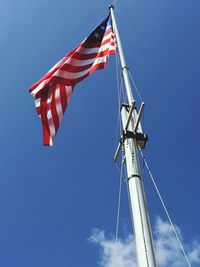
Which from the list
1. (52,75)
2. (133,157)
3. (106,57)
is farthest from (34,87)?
(133,157)

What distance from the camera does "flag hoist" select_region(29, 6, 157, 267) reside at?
8.16m

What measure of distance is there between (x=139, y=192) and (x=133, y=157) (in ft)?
3.95

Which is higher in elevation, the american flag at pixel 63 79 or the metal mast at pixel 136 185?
the american flag at pixel 63 79

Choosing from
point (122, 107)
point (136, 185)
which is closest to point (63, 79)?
point (122, 107)

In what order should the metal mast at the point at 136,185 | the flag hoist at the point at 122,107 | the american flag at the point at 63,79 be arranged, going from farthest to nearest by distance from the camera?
the american flag at the point at 63,79 < the flag hoist at the point at 122,107 < the metal mast at the point at 136,185

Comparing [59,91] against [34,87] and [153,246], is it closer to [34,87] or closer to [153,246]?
[34,87]

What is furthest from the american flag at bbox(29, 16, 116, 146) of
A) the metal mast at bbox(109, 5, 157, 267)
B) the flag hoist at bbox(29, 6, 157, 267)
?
the metal mast at bbox(109, 5, 157, 267)

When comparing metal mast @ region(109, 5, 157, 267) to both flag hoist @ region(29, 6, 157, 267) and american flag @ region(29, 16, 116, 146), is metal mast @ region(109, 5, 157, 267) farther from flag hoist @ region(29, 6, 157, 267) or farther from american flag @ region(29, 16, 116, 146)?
american flag @ region(29, 16, 116, 146)

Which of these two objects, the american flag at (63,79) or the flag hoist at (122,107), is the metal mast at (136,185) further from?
the american flag at (63,79)

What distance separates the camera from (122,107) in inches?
462

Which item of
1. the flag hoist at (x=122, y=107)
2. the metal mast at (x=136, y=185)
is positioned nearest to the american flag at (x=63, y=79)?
the flag hoist at (x=122, y=107)

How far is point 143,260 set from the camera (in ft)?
24.6

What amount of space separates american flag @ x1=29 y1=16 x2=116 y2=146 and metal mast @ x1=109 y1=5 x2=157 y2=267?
4.95ft

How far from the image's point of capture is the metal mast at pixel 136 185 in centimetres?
766
